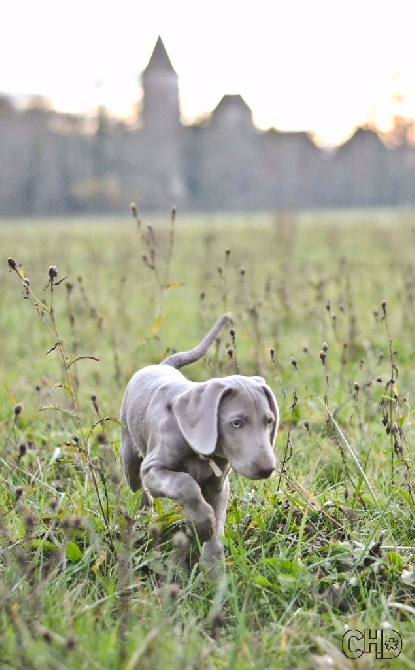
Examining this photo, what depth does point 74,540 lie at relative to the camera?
3.12 meters

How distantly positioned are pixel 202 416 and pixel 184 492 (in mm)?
278

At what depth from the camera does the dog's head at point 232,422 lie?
2537mm

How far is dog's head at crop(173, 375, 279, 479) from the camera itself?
254cm

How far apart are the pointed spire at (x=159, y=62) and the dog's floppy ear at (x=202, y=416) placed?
6670 centimetres

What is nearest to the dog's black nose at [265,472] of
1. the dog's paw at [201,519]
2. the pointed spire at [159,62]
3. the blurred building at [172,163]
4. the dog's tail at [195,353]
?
the dog's paw at [201,519]

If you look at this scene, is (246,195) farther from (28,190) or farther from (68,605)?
(68,605)

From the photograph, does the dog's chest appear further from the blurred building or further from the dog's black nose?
the blurred building

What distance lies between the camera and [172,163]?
2562 inches

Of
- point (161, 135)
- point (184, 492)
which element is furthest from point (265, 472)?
point (161, 135)

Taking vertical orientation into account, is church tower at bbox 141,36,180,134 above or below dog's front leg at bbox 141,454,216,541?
above

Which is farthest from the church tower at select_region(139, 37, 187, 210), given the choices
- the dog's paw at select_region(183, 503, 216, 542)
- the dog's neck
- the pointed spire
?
the dog's paw at select_region(183, 503, 216, 542)

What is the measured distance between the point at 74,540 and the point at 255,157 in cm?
6995

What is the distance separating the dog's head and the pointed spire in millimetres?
66724

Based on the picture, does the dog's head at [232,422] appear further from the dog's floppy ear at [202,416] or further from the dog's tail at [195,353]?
the dog's tail at [195,353]
